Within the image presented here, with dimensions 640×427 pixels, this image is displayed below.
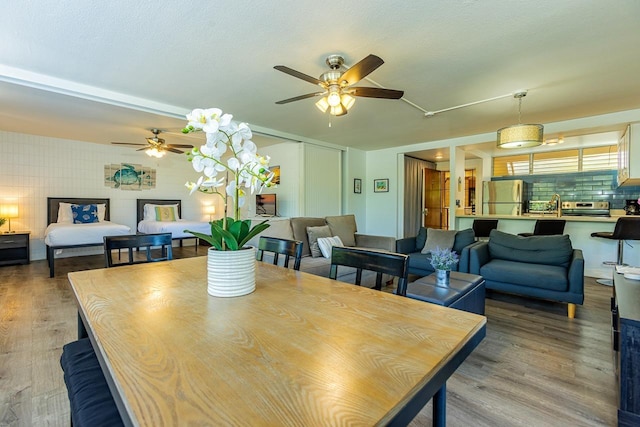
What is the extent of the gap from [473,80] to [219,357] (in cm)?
348

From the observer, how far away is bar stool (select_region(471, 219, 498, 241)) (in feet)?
17.3

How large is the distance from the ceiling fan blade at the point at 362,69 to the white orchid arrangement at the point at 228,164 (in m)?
1.26

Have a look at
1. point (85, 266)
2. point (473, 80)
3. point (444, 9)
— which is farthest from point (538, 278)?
point (85, 266)

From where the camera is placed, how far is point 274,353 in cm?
76

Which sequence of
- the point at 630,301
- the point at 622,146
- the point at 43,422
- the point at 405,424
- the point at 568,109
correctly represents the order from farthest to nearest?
the point at 622,146
the point at 568,109
the point at 630,301
the point at 43,422
the point at 405,424

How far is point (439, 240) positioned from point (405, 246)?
0.50 m

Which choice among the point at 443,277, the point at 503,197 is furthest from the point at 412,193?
the point at 443,277

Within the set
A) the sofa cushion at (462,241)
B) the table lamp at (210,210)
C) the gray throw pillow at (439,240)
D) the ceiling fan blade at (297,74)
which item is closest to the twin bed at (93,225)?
the table lamp at (210,210)

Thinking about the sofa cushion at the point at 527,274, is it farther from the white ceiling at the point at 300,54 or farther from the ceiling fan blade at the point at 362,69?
the ceiling fan blade at the point at 362,69

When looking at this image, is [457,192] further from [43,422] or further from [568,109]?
[43,422]

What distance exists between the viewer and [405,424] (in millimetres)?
582

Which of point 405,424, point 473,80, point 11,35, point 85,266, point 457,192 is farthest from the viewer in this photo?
point 457,192

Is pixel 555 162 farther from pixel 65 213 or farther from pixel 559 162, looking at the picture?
pixel 65 213

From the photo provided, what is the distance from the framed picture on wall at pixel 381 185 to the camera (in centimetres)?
684
